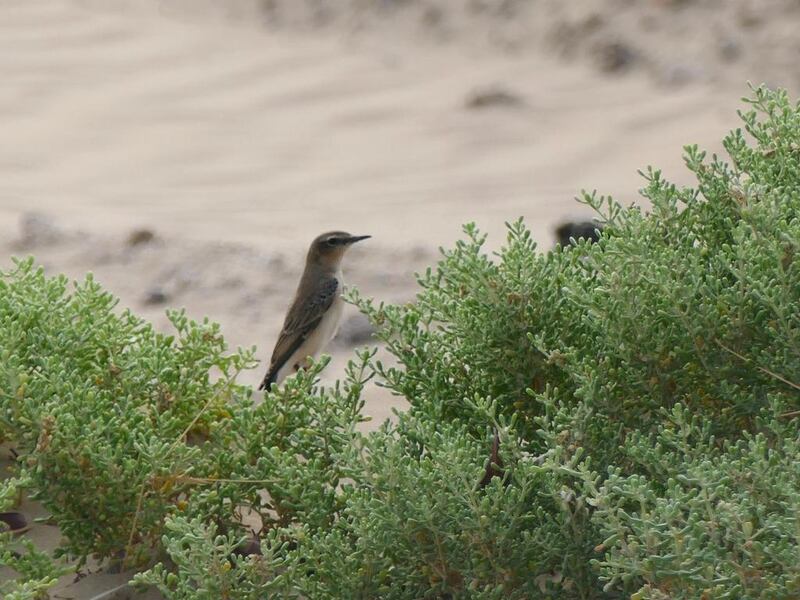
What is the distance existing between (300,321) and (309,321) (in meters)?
0.04

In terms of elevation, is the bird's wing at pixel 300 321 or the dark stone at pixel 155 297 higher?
the dark stone at pixel 155 297

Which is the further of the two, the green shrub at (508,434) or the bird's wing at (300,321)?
the bird's wing at (300,321)

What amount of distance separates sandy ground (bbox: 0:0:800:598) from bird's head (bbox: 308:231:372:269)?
951mm

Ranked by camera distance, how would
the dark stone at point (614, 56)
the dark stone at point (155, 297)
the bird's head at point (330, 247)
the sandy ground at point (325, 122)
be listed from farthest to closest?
1. the dark stone at point (614, 56)
2. the sandy ground at point (325, 122)
3. the dark stone at point (155, 297)
4. the bird's head at point (330, 247)

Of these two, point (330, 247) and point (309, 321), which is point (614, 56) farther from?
point (309, 321)

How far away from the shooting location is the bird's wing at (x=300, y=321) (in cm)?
677

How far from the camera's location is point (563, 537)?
3676 millimetres

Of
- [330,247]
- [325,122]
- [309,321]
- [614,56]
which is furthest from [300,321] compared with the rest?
[614,56]

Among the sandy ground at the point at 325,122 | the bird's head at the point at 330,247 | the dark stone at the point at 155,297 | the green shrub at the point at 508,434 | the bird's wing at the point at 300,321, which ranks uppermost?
the sandy ground at the point at 325,122

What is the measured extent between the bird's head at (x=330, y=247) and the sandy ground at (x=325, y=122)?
0.95 m

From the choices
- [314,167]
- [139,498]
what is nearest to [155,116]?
[314,167]

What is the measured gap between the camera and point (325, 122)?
12367 mm

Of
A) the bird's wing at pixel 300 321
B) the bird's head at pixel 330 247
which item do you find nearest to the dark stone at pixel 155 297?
the bird's head at pixel 330 247

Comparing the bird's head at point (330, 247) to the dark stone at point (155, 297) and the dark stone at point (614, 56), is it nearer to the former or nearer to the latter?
the dark stone at point (155, 297)
